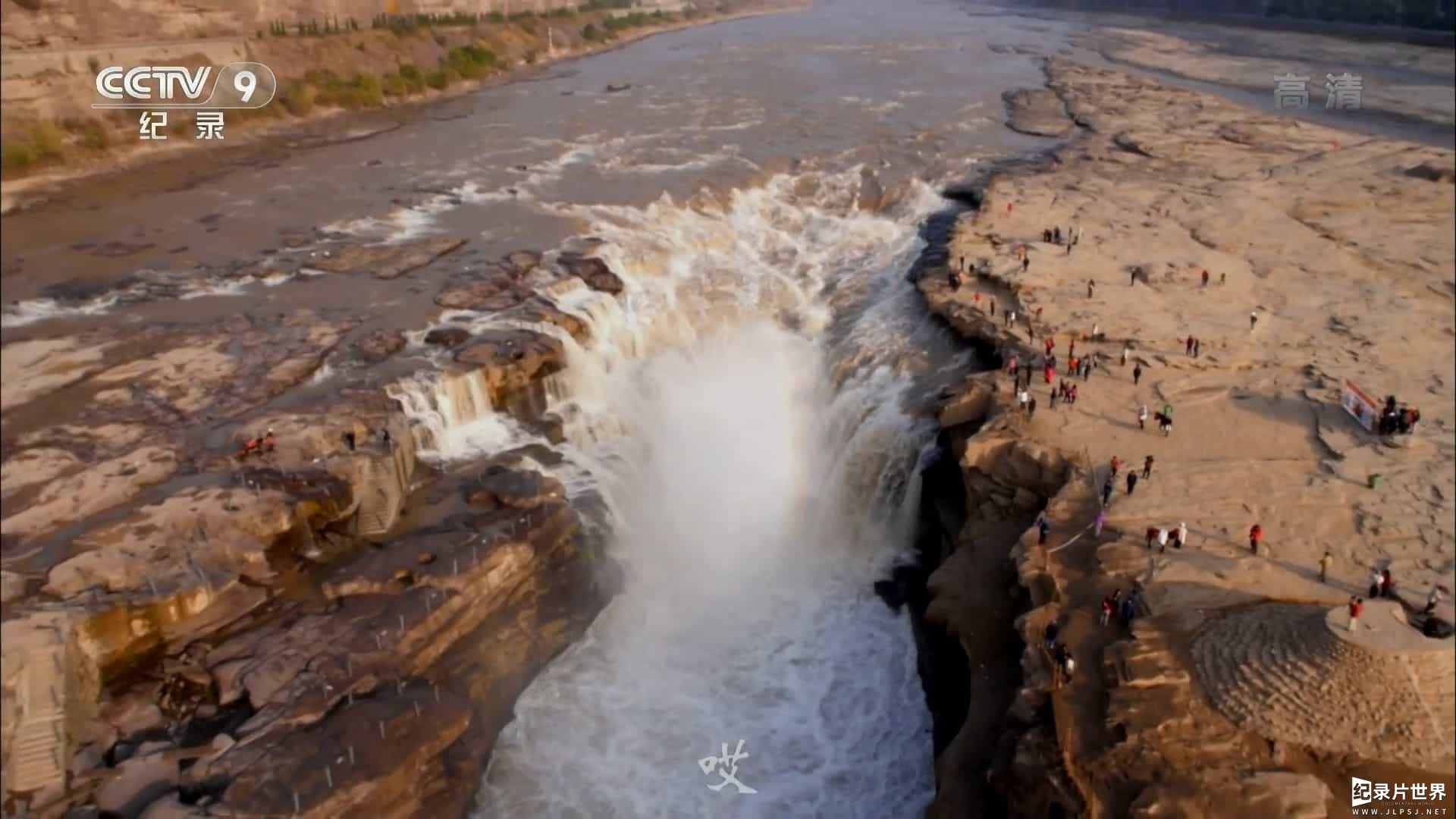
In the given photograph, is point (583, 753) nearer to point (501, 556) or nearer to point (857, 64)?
point (501, 556)

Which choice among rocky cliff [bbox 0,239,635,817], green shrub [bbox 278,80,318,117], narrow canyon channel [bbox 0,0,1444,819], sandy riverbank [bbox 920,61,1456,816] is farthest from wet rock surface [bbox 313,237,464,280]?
sandy riverbank [bbox 920,61,1456,816]

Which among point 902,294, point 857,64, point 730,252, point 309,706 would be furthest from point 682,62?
point 309,706

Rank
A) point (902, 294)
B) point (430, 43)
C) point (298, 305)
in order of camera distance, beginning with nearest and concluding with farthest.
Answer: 1. point (298, 305)
2. point (902, 294)
3. point (430, 43)

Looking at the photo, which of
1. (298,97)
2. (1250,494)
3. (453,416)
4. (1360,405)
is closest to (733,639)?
(453,416)

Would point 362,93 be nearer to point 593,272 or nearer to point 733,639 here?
point 593,272

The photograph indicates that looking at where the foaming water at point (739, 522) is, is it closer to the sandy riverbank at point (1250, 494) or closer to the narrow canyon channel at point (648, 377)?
the narrow canyon channel at point (648, 377)

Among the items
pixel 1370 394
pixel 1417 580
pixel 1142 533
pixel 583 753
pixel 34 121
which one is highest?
pixel 34 121
